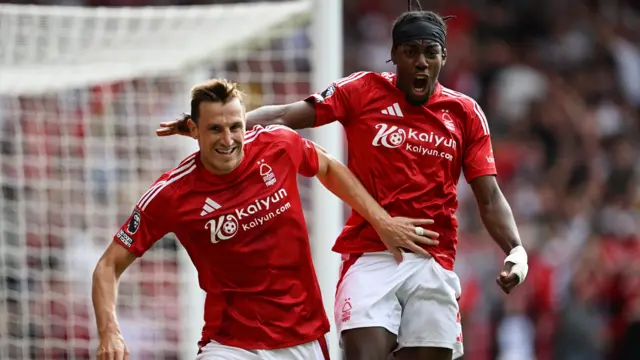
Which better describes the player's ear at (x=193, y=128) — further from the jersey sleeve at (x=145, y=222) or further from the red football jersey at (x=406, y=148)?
the red football jersey at (x=406, y=148)

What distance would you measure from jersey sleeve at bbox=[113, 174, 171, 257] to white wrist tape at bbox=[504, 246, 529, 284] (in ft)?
4.73

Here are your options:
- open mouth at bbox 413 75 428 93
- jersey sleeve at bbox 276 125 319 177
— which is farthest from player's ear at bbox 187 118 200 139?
open mouth at bbox 413 75 428 93

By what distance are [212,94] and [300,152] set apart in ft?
1.68

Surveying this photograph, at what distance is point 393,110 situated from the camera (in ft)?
17.2

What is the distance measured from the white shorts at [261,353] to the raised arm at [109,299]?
428mm

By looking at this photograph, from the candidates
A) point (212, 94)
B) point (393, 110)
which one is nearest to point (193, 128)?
point (212, 94)

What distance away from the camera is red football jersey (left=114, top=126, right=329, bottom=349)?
502 cm

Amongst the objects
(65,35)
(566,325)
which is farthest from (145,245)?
(566,325)

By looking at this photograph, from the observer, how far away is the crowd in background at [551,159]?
34.9 feet

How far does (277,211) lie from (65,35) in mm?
2884

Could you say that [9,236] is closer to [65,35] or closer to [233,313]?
[65,35]

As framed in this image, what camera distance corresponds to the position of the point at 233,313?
5086 mm

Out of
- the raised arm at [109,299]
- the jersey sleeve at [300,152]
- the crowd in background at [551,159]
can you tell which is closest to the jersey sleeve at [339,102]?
the jersey sleeve at [300,152]

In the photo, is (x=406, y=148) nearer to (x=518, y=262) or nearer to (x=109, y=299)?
(x=518, y=262)
